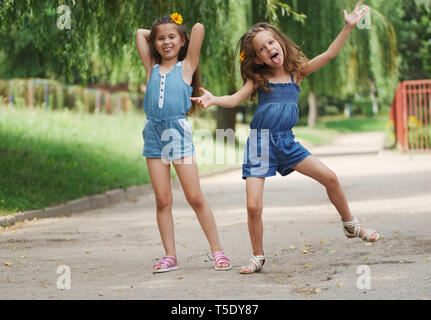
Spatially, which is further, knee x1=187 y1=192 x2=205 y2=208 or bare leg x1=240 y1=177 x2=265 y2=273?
knee x1=187 y1=192 x2=205 y2=208

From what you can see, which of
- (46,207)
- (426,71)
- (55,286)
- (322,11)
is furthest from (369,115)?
(55,286)

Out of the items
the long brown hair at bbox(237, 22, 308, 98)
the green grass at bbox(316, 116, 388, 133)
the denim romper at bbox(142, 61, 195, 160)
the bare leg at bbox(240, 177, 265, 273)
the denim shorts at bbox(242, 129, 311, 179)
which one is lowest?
the green grass at bbox(316, 116, 388, 133)

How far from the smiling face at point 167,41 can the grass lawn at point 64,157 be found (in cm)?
431

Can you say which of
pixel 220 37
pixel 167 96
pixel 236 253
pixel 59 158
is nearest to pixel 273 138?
pixel 167 96

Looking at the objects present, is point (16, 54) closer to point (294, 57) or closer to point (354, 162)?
point (354, 162)

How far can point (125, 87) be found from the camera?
4062cm

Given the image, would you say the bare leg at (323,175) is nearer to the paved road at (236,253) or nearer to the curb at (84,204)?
the paved road at (236,253)

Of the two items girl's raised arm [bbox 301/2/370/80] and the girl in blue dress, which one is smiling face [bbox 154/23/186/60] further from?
girl's raised arm [bbox 301/2/370/80]

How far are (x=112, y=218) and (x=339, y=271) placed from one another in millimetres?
4850

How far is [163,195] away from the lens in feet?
17.6

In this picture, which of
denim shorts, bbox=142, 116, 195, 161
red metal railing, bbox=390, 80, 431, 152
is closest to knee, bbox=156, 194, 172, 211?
denim shorts, bbox=142, 116, 195, 161

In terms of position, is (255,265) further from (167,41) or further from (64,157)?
(64,157)

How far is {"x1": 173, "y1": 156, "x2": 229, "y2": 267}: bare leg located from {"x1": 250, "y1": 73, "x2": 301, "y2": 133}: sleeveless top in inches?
22.1

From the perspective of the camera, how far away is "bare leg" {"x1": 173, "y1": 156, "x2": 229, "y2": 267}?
17.1ft
